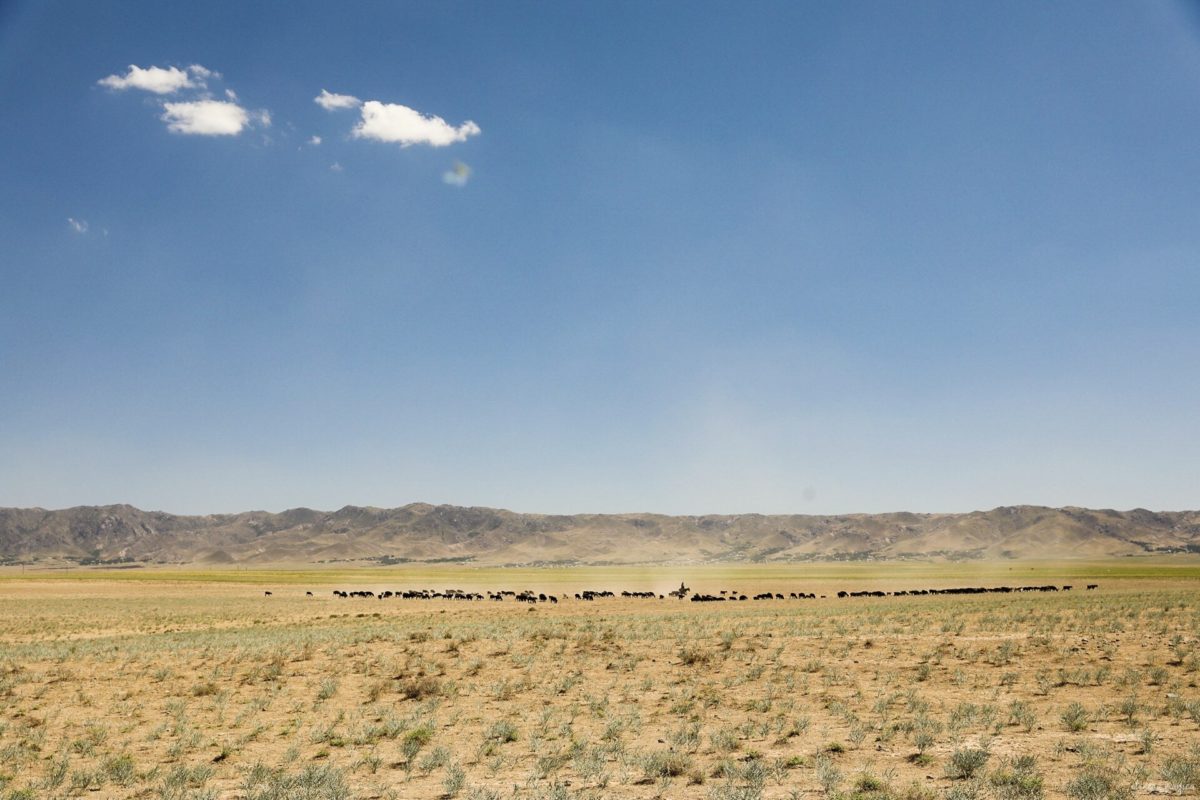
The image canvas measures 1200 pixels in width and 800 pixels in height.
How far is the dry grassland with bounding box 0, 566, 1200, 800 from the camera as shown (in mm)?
10602

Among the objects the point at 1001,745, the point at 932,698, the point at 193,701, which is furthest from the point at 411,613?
the point at 1001,745

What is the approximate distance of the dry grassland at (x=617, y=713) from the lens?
1060cm

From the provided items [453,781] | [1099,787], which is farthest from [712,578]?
[453,781]

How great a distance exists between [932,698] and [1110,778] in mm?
6764

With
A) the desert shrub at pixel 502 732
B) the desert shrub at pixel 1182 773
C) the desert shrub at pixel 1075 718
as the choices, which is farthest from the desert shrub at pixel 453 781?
the desert shrub at pixel 1075 718

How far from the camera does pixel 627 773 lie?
1096 cm

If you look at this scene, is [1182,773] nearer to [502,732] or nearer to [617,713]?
[617,713]

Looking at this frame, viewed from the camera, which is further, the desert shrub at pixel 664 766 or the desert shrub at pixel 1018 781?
the desert shrub at pixel 664 766

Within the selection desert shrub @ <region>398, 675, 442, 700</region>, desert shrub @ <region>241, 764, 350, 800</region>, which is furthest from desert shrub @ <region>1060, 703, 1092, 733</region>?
desert shrub @ <region>398, 675, 442, 700</region>

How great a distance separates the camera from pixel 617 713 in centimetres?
1569

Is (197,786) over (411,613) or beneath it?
over

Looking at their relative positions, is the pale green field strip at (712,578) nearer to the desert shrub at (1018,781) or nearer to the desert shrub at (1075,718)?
the desert shrub at (1075,718)

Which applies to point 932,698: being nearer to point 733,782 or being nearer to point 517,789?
point 733,782

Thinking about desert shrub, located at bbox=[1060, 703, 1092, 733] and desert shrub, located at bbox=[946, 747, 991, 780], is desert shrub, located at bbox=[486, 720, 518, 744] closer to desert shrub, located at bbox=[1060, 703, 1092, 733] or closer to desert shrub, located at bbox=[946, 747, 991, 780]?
desert shrub, located at bbox=[946, 747, 991, 780]
